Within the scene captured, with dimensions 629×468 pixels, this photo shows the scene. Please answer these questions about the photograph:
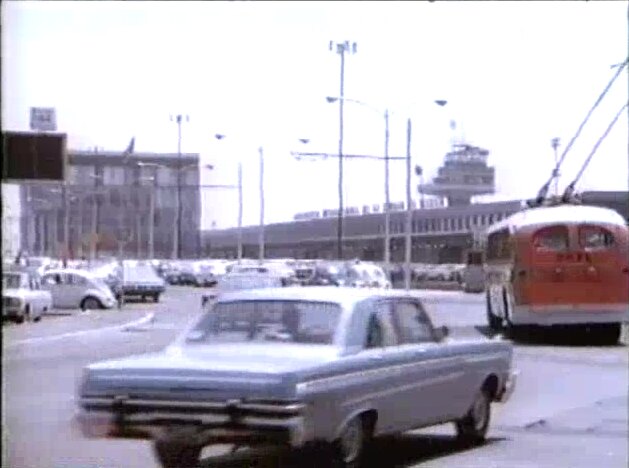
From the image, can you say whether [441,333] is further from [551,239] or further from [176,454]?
[551,239]

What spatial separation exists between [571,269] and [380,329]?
1657 cm

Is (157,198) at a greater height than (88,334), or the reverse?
(157,198)

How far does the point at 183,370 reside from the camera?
31.1 ft

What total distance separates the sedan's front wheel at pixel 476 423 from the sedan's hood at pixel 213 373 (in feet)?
8.77

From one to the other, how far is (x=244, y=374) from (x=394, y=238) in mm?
64947

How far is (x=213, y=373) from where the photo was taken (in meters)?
9.36

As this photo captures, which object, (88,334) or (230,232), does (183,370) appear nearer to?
(88,334)

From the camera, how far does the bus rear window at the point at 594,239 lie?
26953mm

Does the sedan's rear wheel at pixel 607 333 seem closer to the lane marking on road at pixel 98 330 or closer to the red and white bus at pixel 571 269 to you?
the red and white bus at pixel 571 269

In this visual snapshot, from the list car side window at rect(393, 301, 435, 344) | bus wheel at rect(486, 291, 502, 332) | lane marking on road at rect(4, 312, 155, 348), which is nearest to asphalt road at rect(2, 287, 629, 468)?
car side window at rect(393, 301, 435, 344)

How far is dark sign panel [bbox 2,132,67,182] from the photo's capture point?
3145 mm

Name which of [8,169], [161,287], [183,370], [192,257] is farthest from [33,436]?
[192,257]

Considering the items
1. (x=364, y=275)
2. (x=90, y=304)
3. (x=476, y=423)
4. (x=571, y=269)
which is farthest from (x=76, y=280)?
(x=476, y=423)

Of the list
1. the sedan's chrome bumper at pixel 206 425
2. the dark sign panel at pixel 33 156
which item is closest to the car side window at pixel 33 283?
the sedan's chrome bumper at pixel 206 425
